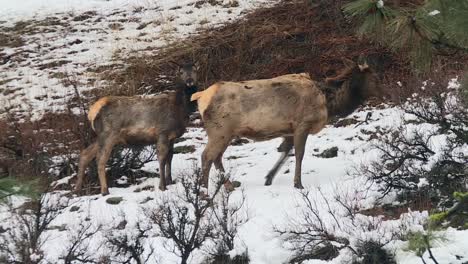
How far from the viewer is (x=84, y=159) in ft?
33.8

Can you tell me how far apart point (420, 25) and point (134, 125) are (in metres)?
6.35

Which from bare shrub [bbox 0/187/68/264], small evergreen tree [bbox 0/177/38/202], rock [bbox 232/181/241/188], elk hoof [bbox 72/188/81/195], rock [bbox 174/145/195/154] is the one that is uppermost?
small evergreen tree [bbox 0/177/38/202]

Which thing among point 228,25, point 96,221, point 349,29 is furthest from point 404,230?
point 228,25

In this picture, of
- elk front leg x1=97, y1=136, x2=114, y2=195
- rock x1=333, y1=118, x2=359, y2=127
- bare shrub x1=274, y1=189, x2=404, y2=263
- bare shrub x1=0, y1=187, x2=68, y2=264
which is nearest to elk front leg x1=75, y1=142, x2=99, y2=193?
elk front leg x1=97, y1=136, x2=114, y2=195

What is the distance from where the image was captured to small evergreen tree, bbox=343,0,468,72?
4164mm

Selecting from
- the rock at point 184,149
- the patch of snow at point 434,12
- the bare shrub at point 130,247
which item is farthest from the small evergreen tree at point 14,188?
the rock at point 184,149

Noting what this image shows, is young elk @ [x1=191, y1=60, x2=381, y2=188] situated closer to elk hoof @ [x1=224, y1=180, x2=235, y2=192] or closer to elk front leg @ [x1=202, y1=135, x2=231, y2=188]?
elk front leg @ [x1=202, y1=135, x2=231, y2=188]

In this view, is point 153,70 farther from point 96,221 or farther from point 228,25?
point 96,221

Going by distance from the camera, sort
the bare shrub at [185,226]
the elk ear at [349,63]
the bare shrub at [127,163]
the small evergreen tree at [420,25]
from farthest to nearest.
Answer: the bare shrub at [127,163] < the elk ear at [349,63] < the bare shrub at [185,226] < the small evergreen tree at [420,25]

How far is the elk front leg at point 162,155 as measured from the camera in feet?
32.0

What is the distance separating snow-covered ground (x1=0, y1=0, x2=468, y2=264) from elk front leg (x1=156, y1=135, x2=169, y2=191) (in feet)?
0.62

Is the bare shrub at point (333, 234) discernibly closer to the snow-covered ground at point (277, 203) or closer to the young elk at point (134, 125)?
the snow-covered ground at point (277, 203)

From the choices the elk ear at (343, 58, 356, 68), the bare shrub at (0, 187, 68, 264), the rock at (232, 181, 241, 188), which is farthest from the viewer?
the elk ear at (343, 58, 356, 68)

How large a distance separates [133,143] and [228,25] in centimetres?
782
